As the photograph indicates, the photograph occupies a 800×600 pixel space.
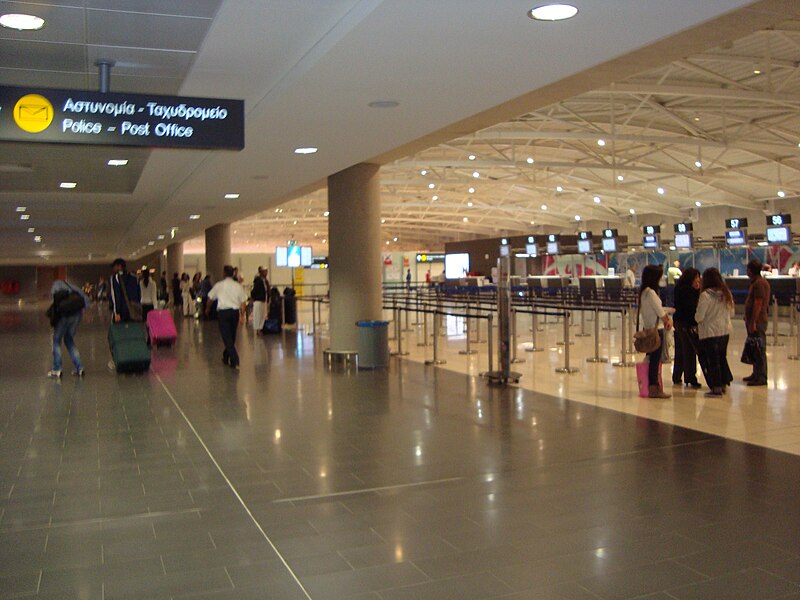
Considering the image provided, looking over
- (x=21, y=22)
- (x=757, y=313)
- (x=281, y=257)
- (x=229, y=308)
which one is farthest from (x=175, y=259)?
(x=21, y=22)

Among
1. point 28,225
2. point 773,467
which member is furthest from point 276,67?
point 28,225

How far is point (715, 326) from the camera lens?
943 cm

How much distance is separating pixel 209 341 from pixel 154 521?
1334 centimetres

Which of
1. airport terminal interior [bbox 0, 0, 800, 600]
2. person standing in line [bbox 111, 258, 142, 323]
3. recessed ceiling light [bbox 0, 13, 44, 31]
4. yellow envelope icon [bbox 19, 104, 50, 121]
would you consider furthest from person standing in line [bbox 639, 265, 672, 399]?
person standing in line [bbox 111, 258, 142, 323]

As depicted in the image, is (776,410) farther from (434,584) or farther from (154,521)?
(154,521)

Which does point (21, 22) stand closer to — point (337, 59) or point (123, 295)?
point (337, 59)

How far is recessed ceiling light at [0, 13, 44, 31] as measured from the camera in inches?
218

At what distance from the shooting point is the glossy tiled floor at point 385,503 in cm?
410

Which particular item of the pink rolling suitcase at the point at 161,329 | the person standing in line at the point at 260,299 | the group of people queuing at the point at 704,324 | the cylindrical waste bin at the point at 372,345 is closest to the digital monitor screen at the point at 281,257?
the person standing in line at the point at 260,299

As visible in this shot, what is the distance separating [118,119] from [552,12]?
3.60 meters

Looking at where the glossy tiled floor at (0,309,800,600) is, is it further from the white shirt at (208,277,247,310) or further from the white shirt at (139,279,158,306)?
the white shirt at (139,279,158,306)

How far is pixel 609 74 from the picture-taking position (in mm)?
7578

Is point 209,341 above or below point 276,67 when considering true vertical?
below

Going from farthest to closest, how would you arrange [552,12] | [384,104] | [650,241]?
[650,241] < [384,104] < [552,12]
